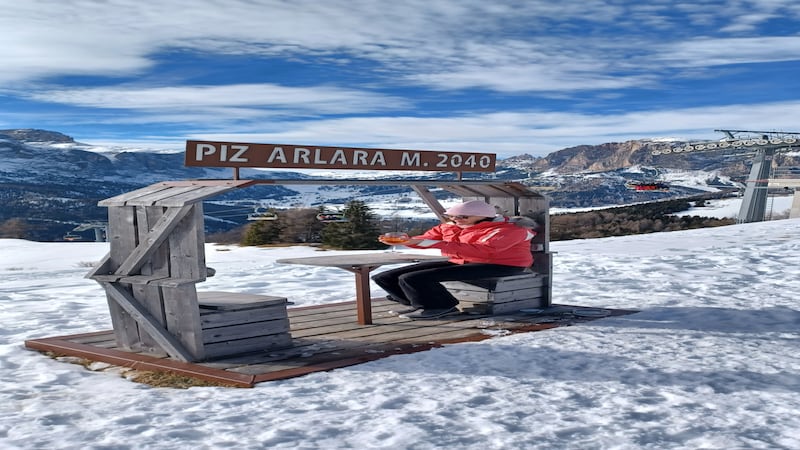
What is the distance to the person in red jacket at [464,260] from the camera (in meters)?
8.30

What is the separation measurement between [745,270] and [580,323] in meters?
5.56

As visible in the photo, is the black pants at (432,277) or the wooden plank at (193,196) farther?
the black pants at (432,277)

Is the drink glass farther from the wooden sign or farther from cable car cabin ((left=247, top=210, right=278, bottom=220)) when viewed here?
cable car cabin ((left=247, top=210, right=278, bottom=220))

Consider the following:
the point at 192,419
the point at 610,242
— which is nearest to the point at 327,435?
the point at 192,419

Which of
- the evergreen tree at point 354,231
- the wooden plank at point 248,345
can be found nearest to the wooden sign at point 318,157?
the wooden plank at point 248,345

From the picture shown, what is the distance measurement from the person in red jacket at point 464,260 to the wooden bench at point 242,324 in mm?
1780

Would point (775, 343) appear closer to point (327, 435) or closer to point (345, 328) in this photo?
point (345, 328)

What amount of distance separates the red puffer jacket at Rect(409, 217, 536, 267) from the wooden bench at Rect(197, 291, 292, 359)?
6.40 ft

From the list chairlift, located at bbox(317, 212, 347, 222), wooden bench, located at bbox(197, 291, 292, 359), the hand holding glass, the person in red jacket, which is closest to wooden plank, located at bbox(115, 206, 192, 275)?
wooden bench, located at bbox(197, 291, 292, 359)

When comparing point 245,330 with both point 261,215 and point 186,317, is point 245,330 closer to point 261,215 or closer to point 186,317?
point 186,317

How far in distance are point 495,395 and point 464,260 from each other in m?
3.17

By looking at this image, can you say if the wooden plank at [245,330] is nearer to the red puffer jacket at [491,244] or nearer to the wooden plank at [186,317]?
the wooden plank at [186,317]

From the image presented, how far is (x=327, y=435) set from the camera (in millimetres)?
4520

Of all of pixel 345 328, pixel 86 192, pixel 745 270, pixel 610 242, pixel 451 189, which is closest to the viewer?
pixel 345 328
